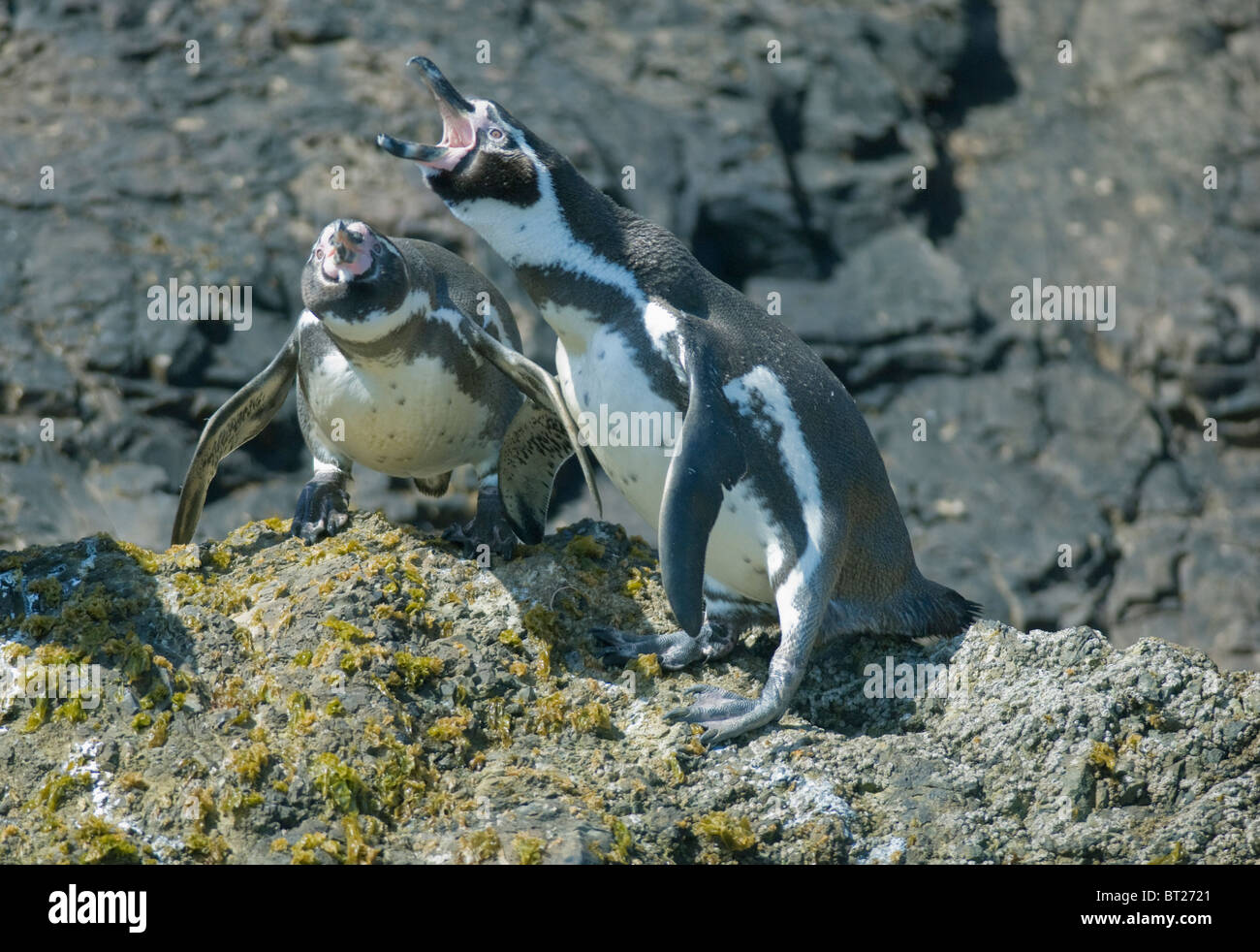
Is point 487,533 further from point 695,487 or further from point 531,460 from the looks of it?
point 695,487

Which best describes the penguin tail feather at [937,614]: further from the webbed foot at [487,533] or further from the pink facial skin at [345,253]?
the pink facial skin at [345,253]

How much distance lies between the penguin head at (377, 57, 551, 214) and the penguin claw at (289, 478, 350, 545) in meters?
1.00

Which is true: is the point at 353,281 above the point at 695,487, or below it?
above

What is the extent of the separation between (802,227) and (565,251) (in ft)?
17.3

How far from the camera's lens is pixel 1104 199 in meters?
9.57

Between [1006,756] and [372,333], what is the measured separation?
1.94 metres

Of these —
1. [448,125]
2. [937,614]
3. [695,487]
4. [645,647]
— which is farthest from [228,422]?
[937,614]

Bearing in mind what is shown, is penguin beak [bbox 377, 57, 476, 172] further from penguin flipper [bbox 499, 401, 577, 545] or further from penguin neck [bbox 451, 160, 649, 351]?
penguin flipper [bbox 499, 401, 577, 545]

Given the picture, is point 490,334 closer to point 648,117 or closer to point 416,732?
point 416,732

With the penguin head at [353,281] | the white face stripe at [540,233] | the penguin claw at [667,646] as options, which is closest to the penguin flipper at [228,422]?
the penguin head at [353,281]

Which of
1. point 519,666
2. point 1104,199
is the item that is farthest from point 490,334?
point 1104,199

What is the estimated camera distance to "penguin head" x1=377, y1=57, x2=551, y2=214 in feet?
11.7

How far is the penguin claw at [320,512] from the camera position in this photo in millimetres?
4039

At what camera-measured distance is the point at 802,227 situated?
870cm
